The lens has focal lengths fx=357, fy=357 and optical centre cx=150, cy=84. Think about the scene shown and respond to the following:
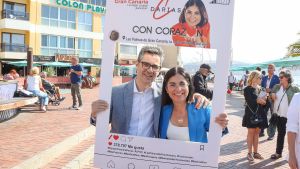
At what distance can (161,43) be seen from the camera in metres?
2.54

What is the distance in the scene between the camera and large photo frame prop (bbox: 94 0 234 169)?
248 cm

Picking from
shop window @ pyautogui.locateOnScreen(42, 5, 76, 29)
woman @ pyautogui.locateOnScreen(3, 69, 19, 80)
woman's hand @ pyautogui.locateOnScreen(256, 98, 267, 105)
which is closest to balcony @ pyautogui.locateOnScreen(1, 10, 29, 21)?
shop window @ pyautogui.locateOnScreen(42, 5, 76, 29)

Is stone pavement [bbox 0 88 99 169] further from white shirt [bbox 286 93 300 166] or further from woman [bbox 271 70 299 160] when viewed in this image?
woman [bbox 271 70 299 160]

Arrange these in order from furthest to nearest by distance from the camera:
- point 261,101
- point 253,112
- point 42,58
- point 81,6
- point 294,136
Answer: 1. point 81,6
2. point 42,58
3. point 253,112
4. point 261,101
5. point 294,136

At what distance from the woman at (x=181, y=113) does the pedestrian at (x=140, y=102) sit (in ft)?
0.20

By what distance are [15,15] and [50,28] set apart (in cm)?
375

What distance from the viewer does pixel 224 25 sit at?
2.47 meters

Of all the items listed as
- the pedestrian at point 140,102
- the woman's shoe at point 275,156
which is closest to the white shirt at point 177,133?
the pedestrian at point 140,102

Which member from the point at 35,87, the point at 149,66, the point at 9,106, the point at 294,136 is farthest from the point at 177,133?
the point at 35,87

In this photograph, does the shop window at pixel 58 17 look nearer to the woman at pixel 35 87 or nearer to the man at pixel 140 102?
the woman at pixel 35 87

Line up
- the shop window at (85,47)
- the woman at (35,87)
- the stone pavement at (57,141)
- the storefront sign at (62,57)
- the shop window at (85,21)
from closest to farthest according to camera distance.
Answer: the stone pavement at (57,141)
the woman at (35,87)
the storefront sign at (62,57)
the shop window at (85,21)
the shop window at (85,47)

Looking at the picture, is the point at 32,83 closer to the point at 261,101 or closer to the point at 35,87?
the point at 35,87

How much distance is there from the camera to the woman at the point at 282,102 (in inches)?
280

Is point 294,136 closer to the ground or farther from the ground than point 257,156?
farther from the ground
